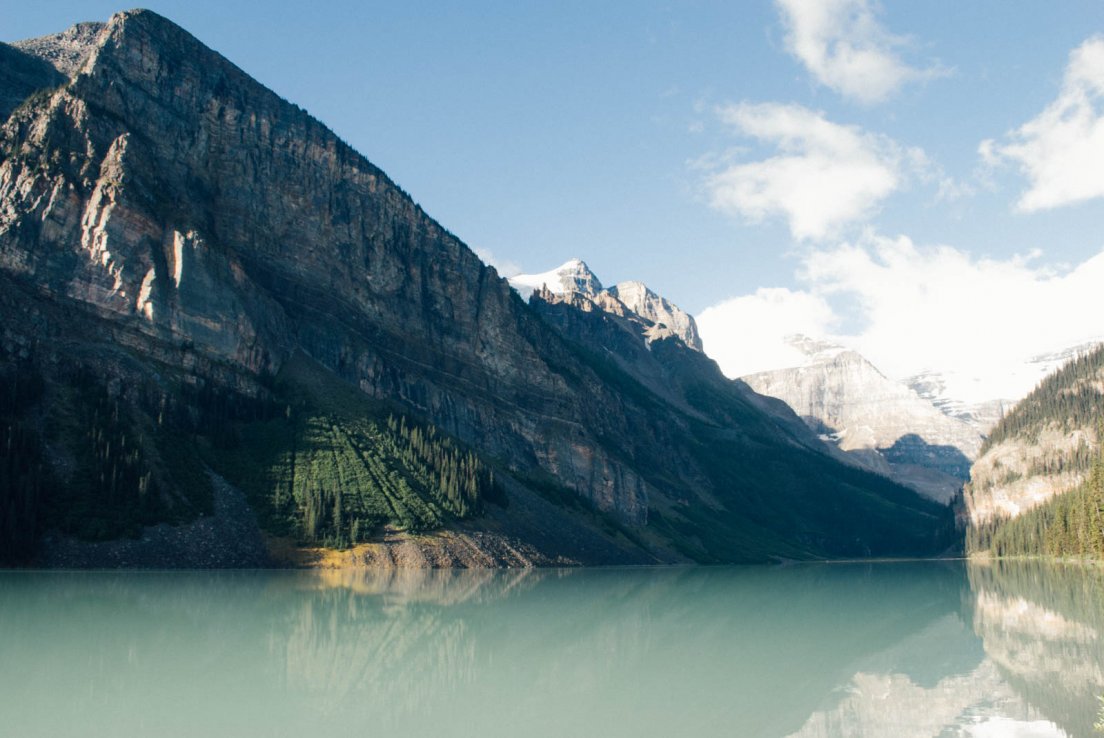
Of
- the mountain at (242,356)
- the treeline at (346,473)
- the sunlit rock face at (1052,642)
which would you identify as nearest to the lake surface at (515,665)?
the sunlit rock face at (1052,642)

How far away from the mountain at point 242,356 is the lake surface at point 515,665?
2372cm

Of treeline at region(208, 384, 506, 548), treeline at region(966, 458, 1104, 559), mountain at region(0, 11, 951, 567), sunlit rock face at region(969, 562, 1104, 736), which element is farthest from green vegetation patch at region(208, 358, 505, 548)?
treeline at region(966, 458, 1104, 559)

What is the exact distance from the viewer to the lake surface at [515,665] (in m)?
26.6

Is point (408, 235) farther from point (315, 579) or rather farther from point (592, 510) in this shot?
point (315, 579)

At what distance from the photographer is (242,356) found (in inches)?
4643

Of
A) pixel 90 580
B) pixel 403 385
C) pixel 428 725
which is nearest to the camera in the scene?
pixel 428 725

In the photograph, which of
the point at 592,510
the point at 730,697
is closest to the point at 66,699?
the point at 730,697

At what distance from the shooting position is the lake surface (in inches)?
1046

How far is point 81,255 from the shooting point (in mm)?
107125

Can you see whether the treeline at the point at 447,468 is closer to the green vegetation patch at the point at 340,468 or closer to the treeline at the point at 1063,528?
the green vegetation patch at the point at 340,468

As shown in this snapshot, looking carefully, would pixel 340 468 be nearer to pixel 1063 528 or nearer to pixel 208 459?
pixel 208 459

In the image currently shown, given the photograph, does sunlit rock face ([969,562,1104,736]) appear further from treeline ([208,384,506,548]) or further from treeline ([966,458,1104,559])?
treeline ([208,384,506,548])

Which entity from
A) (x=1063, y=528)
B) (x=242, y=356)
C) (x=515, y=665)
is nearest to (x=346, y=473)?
(x=242, y=356)

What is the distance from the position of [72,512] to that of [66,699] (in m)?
59.8
